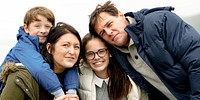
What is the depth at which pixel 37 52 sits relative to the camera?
3932 millimetres

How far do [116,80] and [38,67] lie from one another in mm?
1276

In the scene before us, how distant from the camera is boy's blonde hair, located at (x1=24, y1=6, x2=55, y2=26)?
4.39m

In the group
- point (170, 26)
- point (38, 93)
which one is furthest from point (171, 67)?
point (38, 93)

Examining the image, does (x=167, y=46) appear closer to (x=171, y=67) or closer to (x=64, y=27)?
(x=171, y=67)

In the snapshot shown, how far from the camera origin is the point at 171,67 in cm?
384

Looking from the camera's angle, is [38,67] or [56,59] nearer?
[38,67]

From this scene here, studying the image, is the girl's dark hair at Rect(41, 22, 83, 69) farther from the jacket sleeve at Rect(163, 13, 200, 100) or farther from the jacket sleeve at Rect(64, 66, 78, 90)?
the jacket sleeve at Rect(163, 13, 200, 100)

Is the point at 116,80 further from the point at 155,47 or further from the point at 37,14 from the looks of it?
the point at 37,14

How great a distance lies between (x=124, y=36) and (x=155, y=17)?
1.91 ft

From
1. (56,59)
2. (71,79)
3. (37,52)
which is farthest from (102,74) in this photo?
(37,52)

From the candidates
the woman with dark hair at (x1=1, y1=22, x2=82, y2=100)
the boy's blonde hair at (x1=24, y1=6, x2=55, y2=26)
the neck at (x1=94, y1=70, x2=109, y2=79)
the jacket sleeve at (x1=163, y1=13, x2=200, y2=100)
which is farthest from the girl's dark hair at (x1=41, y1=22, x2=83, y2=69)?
the jacket sleeve at (x1=163, y1=13, x2=200, y2=100)

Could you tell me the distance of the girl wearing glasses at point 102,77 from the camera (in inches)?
173

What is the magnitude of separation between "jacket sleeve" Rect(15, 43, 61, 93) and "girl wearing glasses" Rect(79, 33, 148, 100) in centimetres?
69

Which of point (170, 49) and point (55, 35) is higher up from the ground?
point (55, 35)
